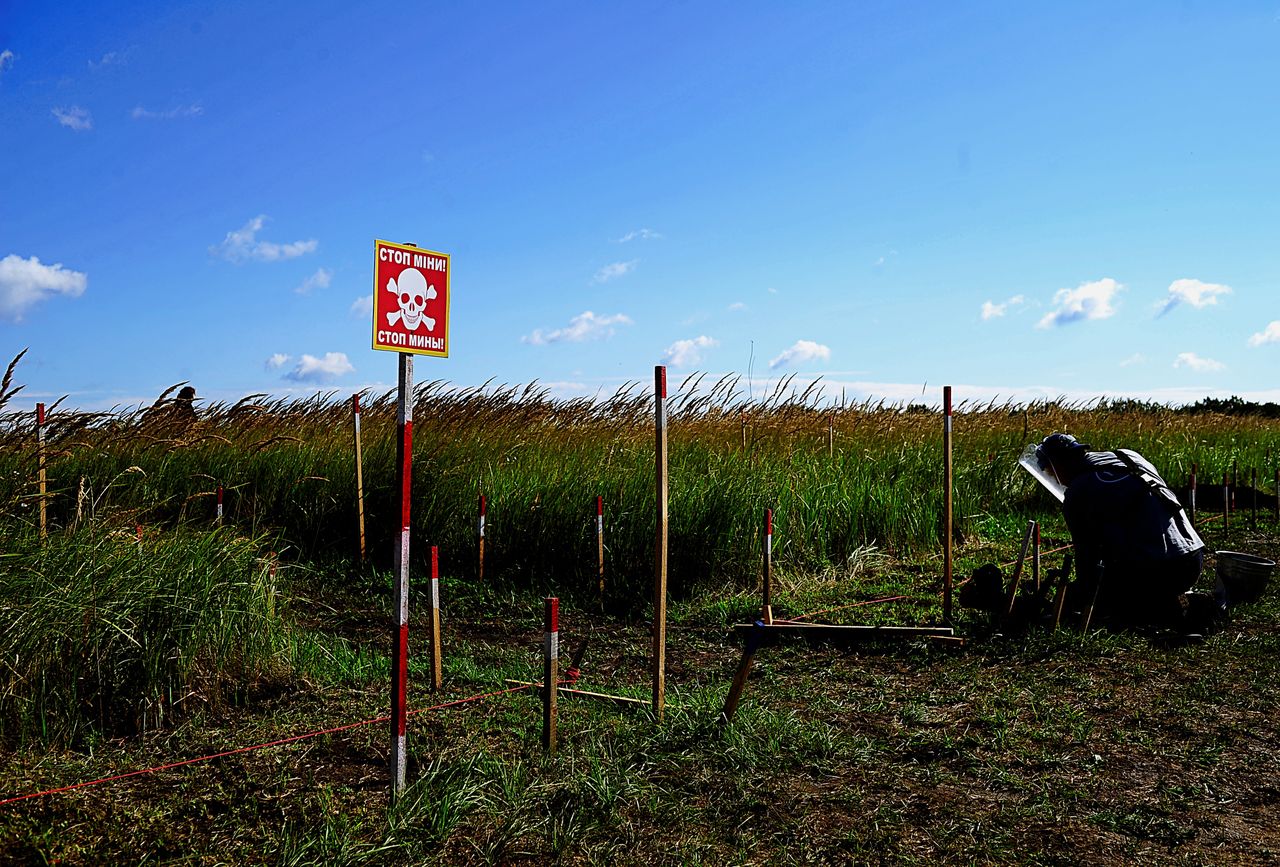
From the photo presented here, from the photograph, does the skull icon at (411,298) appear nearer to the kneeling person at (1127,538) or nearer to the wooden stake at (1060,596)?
the wooden stake at (1060,596)

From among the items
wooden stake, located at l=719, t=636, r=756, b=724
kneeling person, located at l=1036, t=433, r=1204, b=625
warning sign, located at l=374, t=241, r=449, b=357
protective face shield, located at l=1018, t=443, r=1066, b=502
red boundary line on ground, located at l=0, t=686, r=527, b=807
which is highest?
warning sign, located at l=374, t=241, r=449, b=357

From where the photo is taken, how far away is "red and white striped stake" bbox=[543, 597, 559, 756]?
3.88 metres

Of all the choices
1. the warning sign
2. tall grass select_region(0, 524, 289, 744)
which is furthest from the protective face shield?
tall grass select_region(0, 524, 289, 744)

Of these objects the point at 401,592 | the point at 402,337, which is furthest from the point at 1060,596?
the point at 402,337

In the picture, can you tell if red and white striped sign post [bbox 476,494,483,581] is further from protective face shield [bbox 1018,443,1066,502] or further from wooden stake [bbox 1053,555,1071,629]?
wooden stake [bbox 1053,555,1071,629]

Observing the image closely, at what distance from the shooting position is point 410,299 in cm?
356

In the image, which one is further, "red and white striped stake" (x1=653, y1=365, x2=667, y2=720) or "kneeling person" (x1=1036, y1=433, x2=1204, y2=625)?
"kneeling person" (x1=1036, y1=433, x2=1204, y2=625)

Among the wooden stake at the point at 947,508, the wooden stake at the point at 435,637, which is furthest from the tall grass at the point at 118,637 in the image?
the wooden stake at the point at 947,508

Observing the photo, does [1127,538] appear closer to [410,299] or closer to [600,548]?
[600,548]

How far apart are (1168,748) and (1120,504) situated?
2.22 metres

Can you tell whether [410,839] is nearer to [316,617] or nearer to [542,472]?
[316,617]

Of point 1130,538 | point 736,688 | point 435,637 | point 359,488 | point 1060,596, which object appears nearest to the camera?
point 736,688

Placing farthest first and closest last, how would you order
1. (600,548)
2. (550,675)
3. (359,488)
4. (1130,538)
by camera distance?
(359,488) < (600,548) < (1130,538) < (550,675)

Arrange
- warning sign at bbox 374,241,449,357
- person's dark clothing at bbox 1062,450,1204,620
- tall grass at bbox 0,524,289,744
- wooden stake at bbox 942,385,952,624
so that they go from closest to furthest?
warning sign at bbox 374,241,449,357, tall grass at bbox 0,524,289,744, person's dark clothing at bbox 1062,450,1204,620, wooden stake at bbox 942,385,952,624
